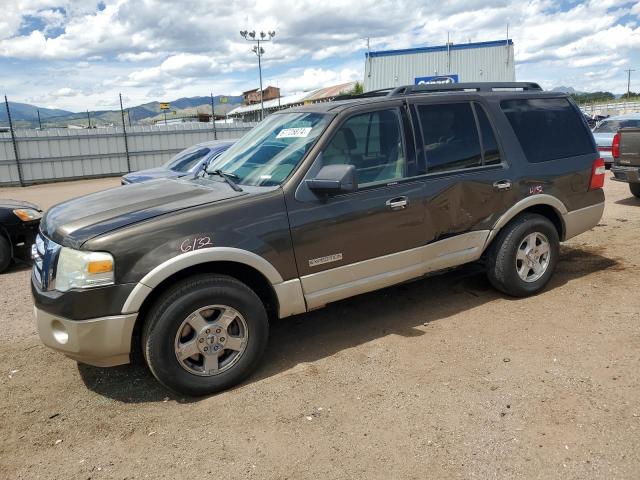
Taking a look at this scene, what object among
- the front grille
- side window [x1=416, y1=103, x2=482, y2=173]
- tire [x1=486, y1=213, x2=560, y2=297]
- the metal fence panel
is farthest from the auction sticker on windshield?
the metal fence panel

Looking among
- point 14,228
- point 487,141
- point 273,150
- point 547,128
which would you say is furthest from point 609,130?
point 14,228

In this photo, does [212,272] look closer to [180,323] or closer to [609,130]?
[180,323]

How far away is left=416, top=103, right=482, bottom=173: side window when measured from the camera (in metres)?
4.30

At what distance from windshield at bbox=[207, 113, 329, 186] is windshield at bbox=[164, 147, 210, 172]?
5.36 m

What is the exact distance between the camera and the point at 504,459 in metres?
2.73

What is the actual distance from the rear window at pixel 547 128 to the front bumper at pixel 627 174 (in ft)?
14.2

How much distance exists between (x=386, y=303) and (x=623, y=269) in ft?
8.83

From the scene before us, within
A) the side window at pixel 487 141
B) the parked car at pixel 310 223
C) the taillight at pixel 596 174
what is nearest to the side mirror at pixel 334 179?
the parked car at pixel 310 223

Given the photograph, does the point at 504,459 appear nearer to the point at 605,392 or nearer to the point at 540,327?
the point at 605,392

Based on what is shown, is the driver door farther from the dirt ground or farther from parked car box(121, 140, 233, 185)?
parked car box(121, 140, 233, 185)

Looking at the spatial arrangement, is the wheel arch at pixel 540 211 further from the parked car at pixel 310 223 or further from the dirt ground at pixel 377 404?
Result: the dirt ground at pixel 377 404

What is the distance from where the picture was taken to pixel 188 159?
10.1m

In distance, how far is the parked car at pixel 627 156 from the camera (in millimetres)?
8781

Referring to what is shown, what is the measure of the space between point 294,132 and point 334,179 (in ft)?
2.59
